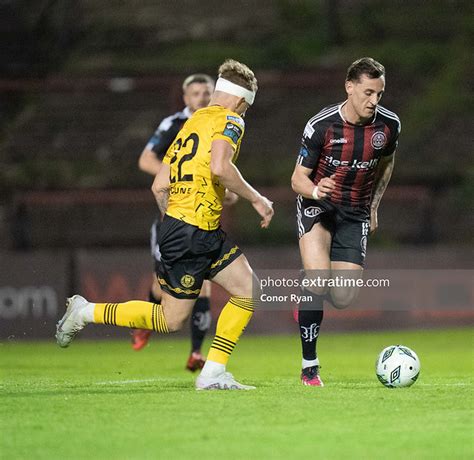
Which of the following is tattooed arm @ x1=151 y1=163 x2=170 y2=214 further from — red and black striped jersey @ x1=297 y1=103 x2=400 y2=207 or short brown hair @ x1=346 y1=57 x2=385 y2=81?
short brown hair @ x1=346 y1=57 x2=385 y2=81

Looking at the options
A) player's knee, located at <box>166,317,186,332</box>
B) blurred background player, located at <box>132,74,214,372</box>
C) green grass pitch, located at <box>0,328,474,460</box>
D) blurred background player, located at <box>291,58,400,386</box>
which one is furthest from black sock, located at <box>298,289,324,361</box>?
blurred background player, located at <box>132,74,214,372</box>

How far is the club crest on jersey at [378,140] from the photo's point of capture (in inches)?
323

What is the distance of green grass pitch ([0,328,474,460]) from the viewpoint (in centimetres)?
516

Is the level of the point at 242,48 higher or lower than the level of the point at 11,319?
higher

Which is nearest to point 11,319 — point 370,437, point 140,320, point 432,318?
point 432,318

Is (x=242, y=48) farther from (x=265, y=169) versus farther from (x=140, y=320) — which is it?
(x=140, y=320)

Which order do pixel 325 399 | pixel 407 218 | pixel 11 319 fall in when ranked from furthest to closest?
1. pixel 407 218
2. pixel 11 319
3. pixel 325 399

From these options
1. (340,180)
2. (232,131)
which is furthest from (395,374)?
(232,131)

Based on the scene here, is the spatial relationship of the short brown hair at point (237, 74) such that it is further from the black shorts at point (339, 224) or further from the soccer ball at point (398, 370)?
the soccer ball at point (398, 370)

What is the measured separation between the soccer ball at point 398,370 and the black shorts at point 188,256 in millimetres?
1144

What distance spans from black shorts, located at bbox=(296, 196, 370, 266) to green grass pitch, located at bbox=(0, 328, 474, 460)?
881 mm

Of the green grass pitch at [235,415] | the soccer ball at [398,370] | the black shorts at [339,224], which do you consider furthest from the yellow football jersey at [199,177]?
the soccer ball at [398,370]

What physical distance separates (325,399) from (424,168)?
12345mm

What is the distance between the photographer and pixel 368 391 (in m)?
7.30
